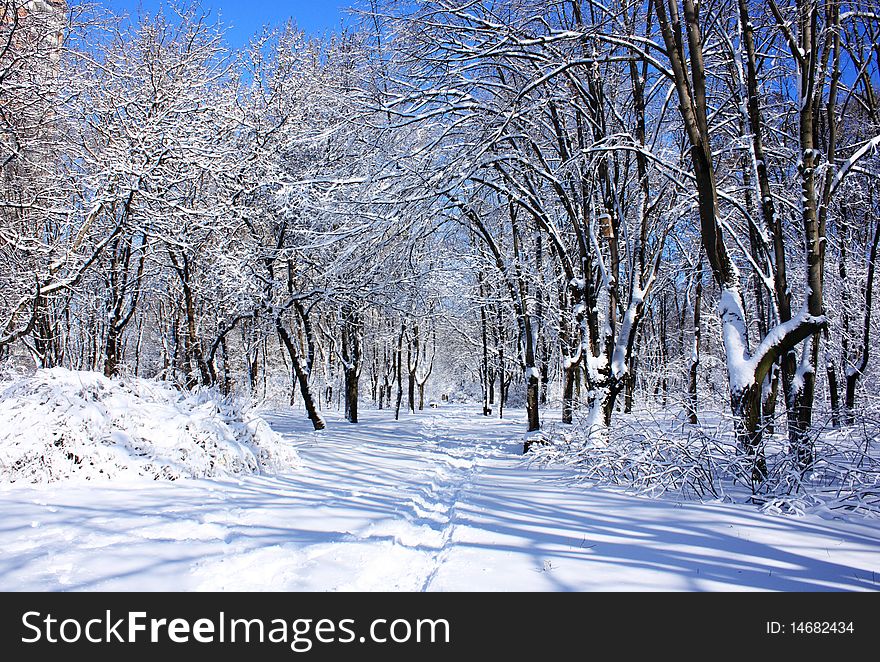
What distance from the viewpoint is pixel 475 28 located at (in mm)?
7242

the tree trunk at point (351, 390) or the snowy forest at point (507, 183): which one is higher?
the snowy forest at point (507, 183)

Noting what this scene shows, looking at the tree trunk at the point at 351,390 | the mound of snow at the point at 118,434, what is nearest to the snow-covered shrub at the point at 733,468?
the mound of snow at the point at 118,434

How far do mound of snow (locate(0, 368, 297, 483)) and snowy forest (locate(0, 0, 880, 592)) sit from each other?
0.05m

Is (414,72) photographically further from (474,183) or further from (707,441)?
(707,441)

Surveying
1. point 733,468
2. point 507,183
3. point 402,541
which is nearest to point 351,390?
point 507,183

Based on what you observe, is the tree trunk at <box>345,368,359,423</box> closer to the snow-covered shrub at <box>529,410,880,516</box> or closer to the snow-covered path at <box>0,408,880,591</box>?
the snow-covered path at <box>0,408,880,591</box>

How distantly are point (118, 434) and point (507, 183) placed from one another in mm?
9016

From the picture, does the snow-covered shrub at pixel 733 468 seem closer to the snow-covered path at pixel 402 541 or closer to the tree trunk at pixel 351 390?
the snow-covered path at pixel 402 541

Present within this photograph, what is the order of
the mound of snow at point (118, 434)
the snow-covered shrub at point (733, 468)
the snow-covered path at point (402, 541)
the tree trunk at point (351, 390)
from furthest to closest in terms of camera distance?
the tree trunk at point (351, 390), the mound of snow at point (118, 434), the snow-covered shrub at point (733, 468), the snow-covered path at point (402, 541)

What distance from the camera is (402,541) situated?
4191 mm

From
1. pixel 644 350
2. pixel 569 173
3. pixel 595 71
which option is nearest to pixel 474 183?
pixel 569 173

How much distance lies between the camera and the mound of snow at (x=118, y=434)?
5758mm

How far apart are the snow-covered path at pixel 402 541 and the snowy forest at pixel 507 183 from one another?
98cm
